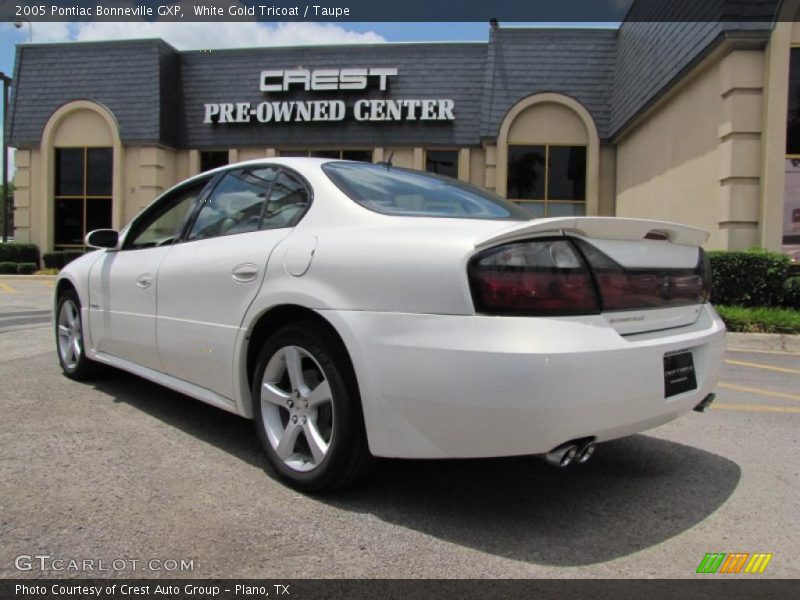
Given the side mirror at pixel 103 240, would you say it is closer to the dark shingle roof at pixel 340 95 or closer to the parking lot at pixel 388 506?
the parking lot at pixel 388 506

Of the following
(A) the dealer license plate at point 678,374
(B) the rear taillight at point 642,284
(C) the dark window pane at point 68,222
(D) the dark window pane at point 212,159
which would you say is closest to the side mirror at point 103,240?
(B) the rear taillight at point 642,284

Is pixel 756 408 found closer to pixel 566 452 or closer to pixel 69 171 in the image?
pixel 566 452

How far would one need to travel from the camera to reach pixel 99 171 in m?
19.3

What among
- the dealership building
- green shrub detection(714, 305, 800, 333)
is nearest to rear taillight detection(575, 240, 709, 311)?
green shrub detection(714, 305, 800, 333)

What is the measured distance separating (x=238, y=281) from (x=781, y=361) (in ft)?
21.5

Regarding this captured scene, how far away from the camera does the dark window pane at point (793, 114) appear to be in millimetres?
9672

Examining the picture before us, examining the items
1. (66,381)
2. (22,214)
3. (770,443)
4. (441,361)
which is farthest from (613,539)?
(22,214)

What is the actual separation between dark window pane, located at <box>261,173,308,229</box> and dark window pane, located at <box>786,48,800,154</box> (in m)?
9.41

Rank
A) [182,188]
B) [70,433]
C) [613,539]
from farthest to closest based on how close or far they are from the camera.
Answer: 1. [182,188]
2. [70,433]
3. [613,539]

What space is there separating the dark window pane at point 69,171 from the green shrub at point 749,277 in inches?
716

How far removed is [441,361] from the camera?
7.54 feet

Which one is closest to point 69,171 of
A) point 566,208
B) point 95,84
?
point 95,84

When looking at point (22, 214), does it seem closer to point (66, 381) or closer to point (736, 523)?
point (66, 381)

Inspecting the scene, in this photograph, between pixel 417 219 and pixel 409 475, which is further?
pixel 409 475
